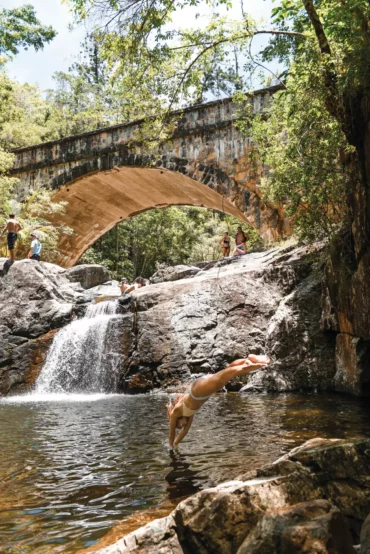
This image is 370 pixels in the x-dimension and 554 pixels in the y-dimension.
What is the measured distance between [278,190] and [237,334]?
2808 mm

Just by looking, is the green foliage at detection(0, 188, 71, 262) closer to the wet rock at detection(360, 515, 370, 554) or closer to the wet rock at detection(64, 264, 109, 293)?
the wet rock at detection(64, 264, 109, 293)

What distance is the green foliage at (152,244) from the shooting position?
1079 inches

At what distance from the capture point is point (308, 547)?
1937 mm

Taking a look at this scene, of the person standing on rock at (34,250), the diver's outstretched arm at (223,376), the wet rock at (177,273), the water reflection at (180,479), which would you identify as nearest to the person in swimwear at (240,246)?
the wet rock at (177,273)

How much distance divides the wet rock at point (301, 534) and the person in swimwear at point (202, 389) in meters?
1.81

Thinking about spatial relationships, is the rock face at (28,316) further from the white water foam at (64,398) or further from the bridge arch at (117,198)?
the bridge arch at (117,198)

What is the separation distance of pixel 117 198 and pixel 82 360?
10023 mm

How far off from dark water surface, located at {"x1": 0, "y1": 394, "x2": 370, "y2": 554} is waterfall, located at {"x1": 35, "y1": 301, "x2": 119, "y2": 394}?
104 inches

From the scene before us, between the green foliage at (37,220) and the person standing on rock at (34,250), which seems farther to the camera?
the green foliage at (37,220)

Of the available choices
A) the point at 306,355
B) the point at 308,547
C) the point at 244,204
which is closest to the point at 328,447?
the point at 308,547

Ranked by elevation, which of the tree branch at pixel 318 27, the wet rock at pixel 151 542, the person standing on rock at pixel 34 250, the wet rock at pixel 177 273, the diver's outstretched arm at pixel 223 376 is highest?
the tree branch at pixel 318 27

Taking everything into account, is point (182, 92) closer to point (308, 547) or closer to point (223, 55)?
point (223, 55)

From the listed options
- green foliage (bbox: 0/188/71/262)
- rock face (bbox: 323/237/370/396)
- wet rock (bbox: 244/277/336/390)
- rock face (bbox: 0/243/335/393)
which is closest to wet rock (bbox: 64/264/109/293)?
green foliage (bbox: 0/188/71/262)

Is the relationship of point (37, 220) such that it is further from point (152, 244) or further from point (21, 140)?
point (152, 244)
